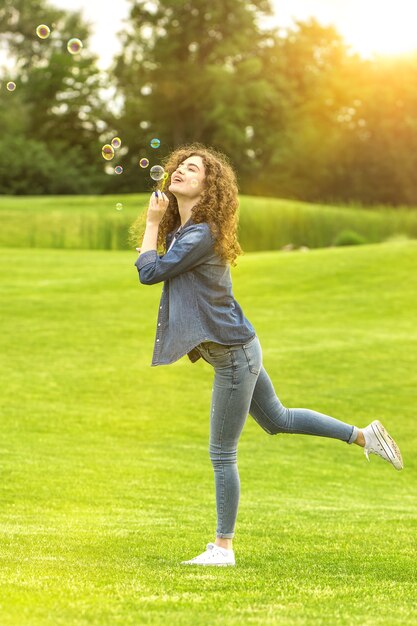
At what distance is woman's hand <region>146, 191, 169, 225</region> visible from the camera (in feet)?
17.8

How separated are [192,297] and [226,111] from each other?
56531 mm

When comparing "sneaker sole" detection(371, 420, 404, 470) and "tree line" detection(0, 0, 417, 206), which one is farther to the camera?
"tree line" detection(0, 0, 417, 206)

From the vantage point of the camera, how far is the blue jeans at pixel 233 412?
5.40 m

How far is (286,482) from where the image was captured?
11.5 m

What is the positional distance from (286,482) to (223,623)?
7.75 m

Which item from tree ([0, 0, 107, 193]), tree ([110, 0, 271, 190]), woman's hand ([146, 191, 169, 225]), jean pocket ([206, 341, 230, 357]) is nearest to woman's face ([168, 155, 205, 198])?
woman's hand ([146, 191, 169, 225])

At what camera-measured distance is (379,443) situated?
598 cm

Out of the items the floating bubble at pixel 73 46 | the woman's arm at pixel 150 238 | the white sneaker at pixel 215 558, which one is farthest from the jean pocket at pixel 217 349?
the floating bubble at pixel 73 46

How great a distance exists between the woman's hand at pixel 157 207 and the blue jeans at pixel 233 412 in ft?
2.18

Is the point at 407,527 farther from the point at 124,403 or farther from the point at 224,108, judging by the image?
the point at 224,108

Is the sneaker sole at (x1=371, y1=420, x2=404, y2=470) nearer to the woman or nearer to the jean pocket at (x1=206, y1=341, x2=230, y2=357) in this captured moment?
the woman

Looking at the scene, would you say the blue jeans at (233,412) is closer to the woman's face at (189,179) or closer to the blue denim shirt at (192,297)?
the blue denim shirt at (192,297)

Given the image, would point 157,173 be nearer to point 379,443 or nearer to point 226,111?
point 379,443

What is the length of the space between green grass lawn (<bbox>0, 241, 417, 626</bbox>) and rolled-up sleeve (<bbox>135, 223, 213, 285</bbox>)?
1419 mm
